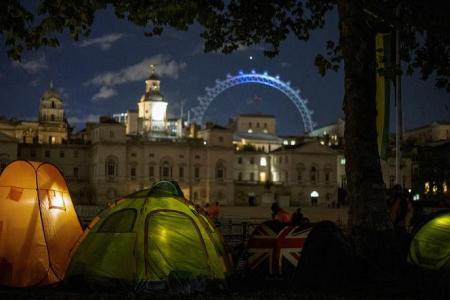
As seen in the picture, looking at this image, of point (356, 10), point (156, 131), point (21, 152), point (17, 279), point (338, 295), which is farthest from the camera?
point (156, 131)

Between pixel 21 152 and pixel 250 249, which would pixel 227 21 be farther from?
pixel 21 152

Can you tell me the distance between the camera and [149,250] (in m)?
11.3

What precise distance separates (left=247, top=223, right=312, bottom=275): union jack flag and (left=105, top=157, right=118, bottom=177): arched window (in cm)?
7239

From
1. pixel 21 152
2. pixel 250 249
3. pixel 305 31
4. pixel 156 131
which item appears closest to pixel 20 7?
pixel 250 249

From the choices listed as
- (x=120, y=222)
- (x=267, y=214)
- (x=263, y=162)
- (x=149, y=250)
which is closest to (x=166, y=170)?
(x=263, y=162)

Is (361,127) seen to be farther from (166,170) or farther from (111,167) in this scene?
(166,170)

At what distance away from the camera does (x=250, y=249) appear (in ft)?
44.5

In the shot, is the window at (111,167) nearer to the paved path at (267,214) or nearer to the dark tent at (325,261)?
the paved path at (267,214)

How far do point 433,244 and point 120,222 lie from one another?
6624mm

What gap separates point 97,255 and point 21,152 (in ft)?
252

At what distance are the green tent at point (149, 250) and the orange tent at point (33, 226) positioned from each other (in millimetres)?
1021

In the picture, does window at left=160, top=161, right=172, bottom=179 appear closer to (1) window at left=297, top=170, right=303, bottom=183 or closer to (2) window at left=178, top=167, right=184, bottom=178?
(2) window at left=178, top=167, right=184, bottom=178

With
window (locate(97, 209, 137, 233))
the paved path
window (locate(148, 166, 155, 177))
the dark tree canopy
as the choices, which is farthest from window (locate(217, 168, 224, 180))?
window (locate(97, 209, 137, 233))

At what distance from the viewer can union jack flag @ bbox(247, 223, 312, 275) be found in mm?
13188
